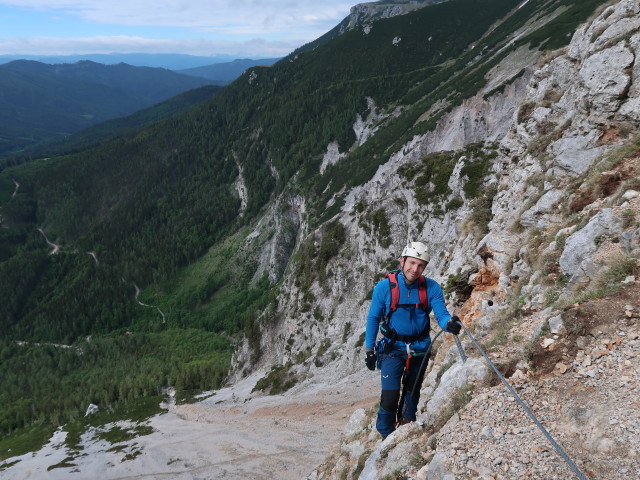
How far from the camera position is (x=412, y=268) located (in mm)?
8695

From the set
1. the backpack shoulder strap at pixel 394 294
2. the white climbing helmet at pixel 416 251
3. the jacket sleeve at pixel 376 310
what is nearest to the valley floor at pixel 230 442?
the jacket sleeve at pixel 376 310

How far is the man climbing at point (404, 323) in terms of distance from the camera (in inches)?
347

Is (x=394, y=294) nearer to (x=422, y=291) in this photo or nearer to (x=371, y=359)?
(x=422, y=291)

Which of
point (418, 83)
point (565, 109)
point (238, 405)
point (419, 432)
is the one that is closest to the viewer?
point (419, 432)

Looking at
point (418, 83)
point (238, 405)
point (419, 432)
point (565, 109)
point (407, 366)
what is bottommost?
point (238, 405)

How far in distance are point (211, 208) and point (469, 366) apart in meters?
154

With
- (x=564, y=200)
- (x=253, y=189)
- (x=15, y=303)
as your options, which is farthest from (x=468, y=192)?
(x=15, y=303)

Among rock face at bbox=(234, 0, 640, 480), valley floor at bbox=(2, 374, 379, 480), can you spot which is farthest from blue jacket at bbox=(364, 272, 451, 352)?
valley floor at bbox=(2, 374, 379, 480)

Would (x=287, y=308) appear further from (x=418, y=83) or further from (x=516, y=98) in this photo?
(x=418, y=83)

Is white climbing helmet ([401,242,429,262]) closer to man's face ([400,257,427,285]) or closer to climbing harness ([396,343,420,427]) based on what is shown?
man's face ([400,257,427,285])

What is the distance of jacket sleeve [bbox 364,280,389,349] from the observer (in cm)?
898

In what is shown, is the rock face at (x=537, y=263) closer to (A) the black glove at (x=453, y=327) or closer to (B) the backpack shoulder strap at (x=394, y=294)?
(A) the black glove at (x=453, y=327)

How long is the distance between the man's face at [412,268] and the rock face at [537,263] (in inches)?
100

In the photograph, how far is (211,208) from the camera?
154375 mm
